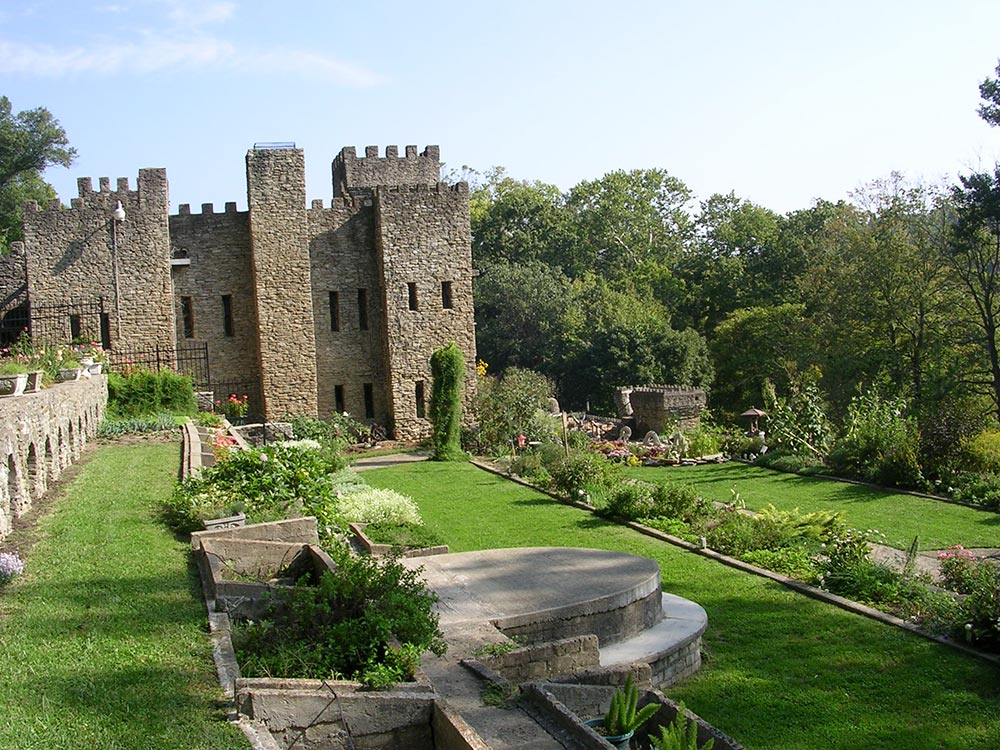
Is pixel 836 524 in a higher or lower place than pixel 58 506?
lower

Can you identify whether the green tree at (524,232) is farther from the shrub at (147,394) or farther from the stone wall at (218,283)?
the shrub at (147,394)

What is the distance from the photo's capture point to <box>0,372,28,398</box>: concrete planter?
13498 mm

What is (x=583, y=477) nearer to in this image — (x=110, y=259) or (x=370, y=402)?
(x=370, y=402)

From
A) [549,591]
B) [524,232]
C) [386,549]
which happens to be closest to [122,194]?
[386,549]

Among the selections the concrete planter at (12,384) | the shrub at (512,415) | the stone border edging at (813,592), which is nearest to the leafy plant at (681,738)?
the stone border edging at (813,592)

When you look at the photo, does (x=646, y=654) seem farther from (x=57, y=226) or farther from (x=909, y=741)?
(x=57, y=226)

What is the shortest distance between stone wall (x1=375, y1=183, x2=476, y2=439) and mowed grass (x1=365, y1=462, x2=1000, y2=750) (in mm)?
16489

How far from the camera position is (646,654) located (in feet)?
26.5

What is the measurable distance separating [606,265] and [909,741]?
5064 centimetres

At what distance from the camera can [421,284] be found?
2798 centimetres

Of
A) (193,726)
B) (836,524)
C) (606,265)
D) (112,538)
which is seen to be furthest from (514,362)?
(193,726)

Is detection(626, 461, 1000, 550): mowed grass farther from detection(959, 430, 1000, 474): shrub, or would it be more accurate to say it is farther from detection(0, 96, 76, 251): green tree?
detection(0, 96, 76, 251): green tree

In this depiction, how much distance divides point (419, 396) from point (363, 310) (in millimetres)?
3078

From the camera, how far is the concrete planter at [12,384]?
13498 millimetres
